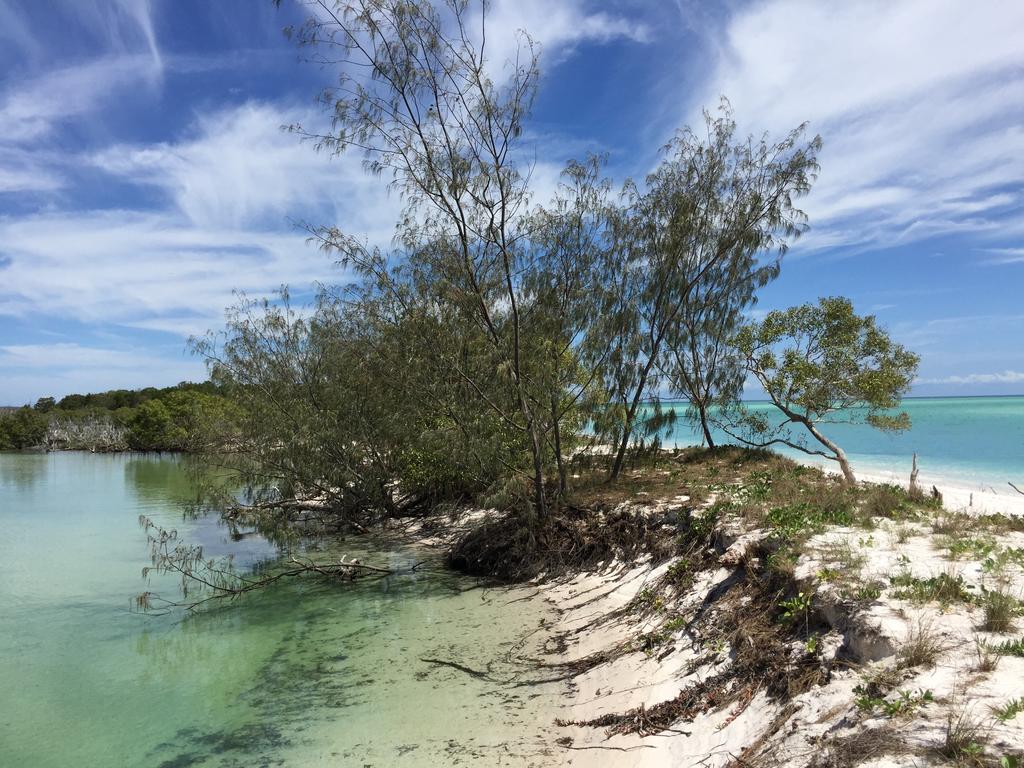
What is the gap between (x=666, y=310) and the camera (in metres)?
15.5

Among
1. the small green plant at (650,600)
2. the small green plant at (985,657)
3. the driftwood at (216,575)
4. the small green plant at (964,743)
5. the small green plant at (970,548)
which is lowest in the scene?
the driftwood at (216,575)

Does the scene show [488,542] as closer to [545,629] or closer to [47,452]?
[545,629]

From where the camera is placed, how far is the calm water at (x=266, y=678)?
21.0 ft

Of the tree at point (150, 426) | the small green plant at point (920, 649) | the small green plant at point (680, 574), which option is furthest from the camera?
the tree at point (150, 426)

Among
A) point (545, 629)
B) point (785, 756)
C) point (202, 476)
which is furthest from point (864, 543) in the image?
point (202, 476)

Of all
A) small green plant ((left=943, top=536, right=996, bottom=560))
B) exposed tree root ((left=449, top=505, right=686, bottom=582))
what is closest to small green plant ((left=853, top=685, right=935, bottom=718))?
small green plant ((left=943, top=536, right=996, bottom=560))

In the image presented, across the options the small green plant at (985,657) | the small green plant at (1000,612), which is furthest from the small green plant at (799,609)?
the small green plant at (985,657)

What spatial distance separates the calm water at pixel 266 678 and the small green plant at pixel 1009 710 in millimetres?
3579

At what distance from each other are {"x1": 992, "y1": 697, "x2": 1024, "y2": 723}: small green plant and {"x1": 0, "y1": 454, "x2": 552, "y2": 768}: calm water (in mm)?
3579

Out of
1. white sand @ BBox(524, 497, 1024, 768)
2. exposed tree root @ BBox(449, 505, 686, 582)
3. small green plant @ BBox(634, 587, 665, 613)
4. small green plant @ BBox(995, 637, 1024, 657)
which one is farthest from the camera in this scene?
exposed tree root @ BBox(449, 505, 686, 582)

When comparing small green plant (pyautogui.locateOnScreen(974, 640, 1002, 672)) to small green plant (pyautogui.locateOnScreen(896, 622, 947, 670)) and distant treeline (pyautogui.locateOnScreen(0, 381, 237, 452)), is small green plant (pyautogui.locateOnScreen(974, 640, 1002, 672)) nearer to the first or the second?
small green plant (pyautogui.locateOnScreen(896, 622, 947, 670))

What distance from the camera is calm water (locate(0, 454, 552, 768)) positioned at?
6406 mm

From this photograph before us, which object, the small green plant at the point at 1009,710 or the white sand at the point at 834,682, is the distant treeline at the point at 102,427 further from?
the small green plant at the point at 1009,710

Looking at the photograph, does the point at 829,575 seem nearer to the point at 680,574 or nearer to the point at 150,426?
the point at 680,574
